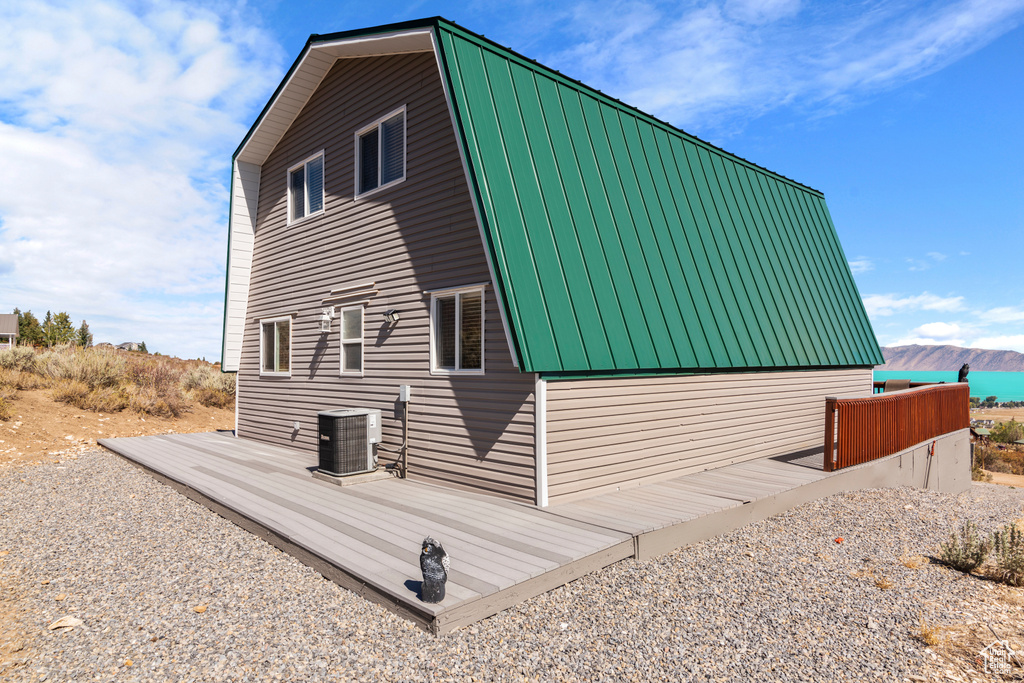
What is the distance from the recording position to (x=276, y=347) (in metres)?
10.8

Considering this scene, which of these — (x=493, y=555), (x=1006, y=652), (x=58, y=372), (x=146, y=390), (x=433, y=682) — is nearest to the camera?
(x=433, y=682)

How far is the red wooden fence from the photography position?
8.21m

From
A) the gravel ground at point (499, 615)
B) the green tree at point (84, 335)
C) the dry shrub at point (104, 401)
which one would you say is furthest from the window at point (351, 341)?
the green tree at point (84, 335)

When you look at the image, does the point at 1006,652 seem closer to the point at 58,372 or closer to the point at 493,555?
the point at 493,555

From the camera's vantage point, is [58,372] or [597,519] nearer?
[597,519]

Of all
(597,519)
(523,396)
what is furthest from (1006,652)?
(523,396)

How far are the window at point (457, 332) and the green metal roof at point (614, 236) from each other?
989mm

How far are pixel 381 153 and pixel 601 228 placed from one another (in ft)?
11.7

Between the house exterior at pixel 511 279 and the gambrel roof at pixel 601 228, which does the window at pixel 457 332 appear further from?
the gambrel roof at pixel 601 228

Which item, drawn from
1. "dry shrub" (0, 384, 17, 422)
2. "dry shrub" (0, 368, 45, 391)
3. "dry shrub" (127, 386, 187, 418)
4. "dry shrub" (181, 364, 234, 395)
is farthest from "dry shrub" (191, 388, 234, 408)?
"dry shrub" (0, 384, 17, 422)

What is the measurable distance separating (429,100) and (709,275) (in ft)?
16.0

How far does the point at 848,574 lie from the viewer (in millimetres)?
5125

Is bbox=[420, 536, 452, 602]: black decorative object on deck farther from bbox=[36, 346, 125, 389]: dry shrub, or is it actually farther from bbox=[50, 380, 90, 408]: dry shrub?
bbox=[36, 346, 125, 389]: dry shrub

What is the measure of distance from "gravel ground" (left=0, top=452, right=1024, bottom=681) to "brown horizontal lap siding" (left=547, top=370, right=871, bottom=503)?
1.48m
